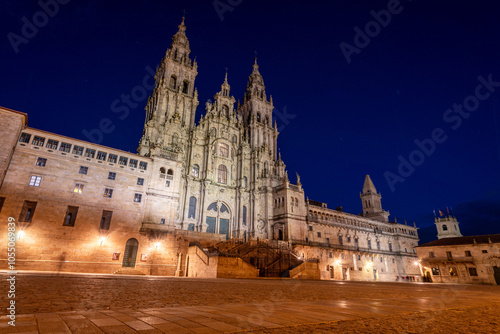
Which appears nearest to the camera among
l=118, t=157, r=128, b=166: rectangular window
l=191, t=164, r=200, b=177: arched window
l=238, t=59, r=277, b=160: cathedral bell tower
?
l=118, t=157, r=128, b=166: rectangular window

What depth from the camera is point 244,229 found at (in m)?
46.1

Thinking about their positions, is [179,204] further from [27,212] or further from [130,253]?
[27,212]

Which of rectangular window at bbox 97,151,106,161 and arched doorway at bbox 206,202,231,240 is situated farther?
arched doorway at bbox 206,202,231,240

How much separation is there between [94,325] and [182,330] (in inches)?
49.2

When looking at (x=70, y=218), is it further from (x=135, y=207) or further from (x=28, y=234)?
(x=135, y=207)

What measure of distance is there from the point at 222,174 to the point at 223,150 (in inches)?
192

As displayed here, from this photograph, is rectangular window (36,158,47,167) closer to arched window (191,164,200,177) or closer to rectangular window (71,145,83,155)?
rectangular window (71,145,83,155)

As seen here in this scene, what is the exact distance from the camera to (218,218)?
4406cm

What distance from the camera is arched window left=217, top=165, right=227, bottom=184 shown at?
47.6 metres

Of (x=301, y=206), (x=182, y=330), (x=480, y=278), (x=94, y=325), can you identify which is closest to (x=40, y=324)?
(x=94, y=325)

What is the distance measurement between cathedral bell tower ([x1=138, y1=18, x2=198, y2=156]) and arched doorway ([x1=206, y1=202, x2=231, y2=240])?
1097 centimetres

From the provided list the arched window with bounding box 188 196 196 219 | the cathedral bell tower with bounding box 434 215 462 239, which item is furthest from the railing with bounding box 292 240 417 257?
the cathedral bell tower with bounding box 434 215 462 239

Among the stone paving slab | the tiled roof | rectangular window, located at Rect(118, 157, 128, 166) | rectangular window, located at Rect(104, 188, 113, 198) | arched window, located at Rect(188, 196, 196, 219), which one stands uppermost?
rectangular window, located at Rect(118, 157, 128, 166)

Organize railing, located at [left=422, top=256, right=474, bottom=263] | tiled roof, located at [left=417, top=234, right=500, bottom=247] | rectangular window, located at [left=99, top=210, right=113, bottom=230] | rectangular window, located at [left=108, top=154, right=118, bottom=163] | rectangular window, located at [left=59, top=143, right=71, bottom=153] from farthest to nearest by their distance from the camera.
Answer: railing, located at [left=422, top=256, right=474, bottom=263] → tiled roof, located at [left=417, top=234, right=500, bottom=247] → rectangular window, located at [left=108, top=154, right=118, bottom=163] → rectangular window, located at [left=99, top=210, right=113, bottom=230] → rectangular window, located at [left=59, top=143, right=71, bottom=153]
